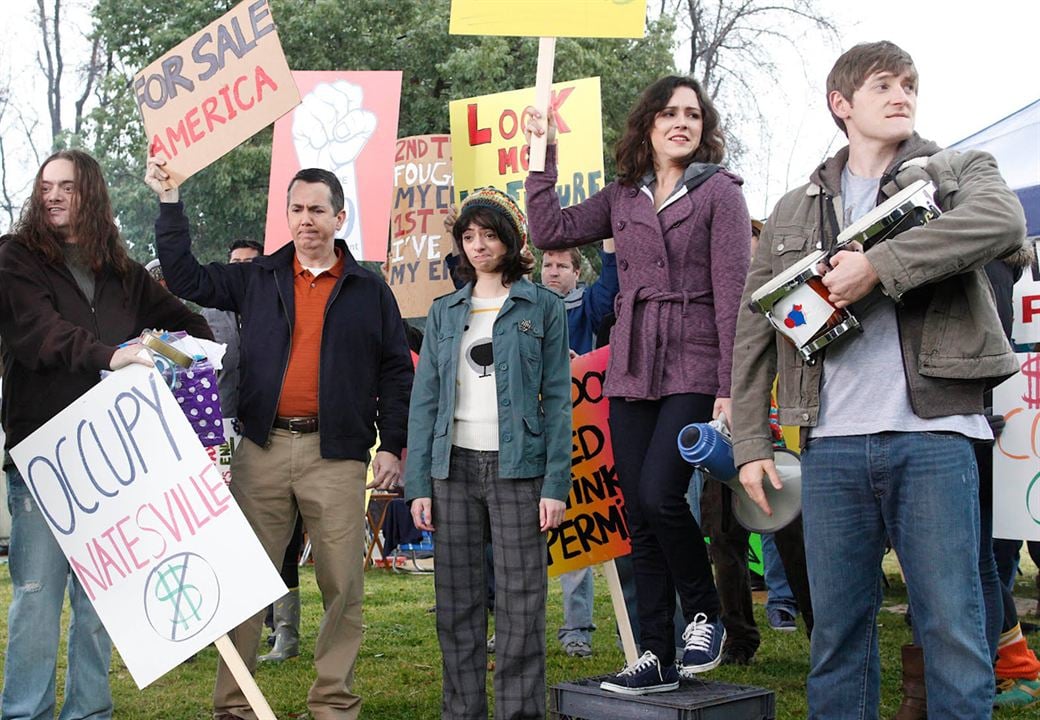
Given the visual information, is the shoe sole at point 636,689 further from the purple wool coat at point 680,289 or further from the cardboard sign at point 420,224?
the cardboard sign at point 420,224

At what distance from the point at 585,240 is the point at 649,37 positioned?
61.6 ft

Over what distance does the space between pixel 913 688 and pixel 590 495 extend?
55.7 inches

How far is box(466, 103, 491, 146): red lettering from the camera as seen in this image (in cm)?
638

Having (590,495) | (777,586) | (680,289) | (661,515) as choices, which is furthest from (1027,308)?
(777,586)

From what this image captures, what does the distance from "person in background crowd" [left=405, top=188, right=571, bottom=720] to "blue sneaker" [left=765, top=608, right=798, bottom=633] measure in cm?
312

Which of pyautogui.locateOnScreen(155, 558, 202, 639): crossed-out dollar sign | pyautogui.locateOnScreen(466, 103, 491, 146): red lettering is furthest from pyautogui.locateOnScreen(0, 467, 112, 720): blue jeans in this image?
pyautogui.locateOnScreen(466, 103, 491, 146): red lettering

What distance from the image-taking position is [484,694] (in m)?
4.22

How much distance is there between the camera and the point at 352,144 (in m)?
6.39

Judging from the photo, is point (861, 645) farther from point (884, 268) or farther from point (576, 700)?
point (576, 700)

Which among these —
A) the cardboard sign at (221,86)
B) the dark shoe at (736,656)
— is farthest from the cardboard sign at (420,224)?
the dark shoe at (736,656)

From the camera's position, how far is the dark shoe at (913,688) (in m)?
4.33

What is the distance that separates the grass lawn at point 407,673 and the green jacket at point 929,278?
2.03m

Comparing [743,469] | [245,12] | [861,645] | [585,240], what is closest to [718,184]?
[585,240]

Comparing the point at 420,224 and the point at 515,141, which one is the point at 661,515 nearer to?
the point at 515,141
